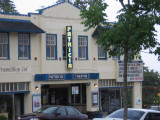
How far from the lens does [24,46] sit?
25.0 m

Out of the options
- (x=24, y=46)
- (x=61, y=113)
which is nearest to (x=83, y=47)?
(x=24, y=46)

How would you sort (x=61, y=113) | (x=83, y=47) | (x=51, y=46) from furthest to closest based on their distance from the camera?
1. (x=83, y=47)
2. (x=51, y=46)
3. (x=61, y=113)

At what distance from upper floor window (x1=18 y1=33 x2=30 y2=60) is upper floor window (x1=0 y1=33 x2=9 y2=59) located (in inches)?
36.0

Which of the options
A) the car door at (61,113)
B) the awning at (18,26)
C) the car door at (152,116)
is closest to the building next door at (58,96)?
the awning at (18,26)

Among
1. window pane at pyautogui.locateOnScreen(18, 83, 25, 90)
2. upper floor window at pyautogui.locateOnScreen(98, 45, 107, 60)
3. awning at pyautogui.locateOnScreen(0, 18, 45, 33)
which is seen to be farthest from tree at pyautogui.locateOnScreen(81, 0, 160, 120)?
upper floor window at pyautogui.locateOnScreen(98, 45, 107, 60)

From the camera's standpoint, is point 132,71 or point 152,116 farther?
point 132,71

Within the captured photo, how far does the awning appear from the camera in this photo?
2375cm

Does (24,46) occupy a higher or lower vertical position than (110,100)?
higher

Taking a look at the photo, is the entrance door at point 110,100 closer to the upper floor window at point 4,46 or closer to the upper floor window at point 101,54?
the upper floor window at point 101,54

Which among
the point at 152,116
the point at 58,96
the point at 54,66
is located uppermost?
the point at 54,66

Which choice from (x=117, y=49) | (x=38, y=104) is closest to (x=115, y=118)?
(x=117, y=49)

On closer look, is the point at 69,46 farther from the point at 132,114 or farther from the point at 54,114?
the point at 132,114

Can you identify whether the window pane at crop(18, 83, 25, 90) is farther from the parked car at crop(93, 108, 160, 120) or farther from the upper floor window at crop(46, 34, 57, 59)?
the parked car at crop(93, 108, 160, 120)

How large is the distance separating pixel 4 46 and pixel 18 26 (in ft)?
5.63
